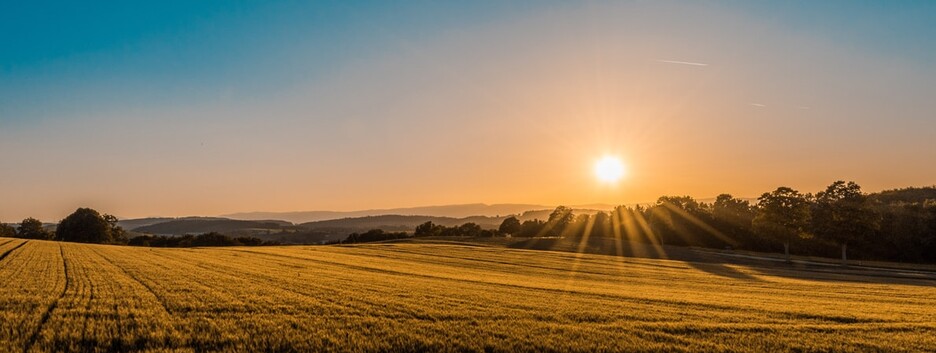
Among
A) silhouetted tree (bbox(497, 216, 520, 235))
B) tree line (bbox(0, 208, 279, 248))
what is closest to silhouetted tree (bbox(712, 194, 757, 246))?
silhouetted tree (bbox(497, 216, 520, 235))

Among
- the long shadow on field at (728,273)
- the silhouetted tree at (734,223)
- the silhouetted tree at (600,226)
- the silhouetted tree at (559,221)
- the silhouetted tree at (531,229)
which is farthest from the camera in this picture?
the silhouetted tree at (531,229)

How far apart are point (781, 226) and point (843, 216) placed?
741 cm

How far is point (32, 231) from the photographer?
113 metres

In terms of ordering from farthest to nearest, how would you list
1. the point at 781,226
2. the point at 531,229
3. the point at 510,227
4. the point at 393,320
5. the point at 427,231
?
the point at 510,227
the point at 531,229
the point at 427,231
the point at 781,226
the point at 393,320

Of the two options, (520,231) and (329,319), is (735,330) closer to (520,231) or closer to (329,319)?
(329,319)

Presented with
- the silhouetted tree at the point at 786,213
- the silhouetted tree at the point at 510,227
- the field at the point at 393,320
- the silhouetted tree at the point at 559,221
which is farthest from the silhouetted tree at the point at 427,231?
the field at the point at 393,320

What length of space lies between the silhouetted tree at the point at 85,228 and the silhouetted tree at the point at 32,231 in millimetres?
2394

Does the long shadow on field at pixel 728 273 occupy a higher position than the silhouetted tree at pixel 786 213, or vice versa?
the silhouetted tree at pixel 786 213

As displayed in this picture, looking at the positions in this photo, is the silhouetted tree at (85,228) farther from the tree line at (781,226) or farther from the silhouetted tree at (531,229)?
the silhouetted tree at (531,229)

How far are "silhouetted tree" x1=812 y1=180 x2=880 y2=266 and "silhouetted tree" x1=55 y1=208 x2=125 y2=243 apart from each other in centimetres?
13305

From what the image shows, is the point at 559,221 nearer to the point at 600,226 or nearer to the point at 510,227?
the point at 600,226

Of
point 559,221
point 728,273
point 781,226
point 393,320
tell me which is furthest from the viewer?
point 559,221

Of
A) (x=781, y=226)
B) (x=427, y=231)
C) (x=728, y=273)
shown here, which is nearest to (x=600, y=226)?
(x=427, y=231)

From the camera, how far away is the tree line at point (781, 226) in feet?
235
